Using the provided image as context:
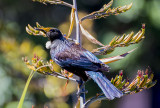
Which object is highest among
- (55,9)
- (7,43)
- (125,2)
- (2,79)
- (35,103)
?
(55,9)

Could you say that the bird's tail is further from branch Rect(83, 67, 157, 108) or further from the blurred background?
the blurred background

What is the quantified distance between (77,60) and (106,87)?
0.30m

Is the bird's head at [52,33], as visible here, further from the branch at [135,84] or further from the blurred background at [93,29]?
the blurred background at [93,29]

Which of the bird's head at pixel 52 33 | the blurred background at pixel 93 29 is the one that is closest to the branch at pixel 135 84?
the bird's head at pixel 52 33

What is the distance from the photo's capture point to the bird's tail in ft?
4.21

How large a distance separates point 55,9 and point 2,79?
2.48 meters

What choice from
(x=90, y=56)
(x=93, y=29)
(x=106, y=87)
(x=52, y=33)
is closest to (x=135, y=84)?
(x=106, y=87)

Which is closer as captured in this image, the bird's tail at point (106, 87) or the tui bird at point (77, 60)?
the bird's tail at point (106, 87)

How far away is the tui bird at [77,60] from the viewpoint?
146cm

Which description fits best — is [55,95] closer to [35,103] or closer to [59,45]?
[59,45]

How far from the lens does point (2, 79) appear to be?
3092mm

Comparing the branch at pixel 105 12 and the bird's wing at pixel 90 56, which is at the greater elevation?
the branch at pixel 105 12

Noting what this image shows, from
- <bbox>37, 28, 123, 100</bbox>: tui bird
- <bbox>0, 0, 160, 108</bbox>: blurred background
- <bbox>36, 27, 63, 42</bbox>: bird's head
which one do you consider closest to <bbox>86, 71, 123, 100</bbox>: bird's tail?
<bbox>37, 28, 123, 100</bbox>: tui bird

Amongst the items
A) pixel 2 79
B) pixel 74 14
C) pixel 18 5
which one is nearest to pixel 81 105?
pixel 74 14
